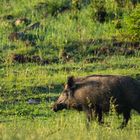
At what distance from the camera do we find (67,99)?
1363 cm

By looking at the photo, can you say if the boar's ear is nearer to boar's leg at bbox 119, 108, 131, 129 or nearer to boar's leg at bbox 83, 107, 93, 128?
boar's leg at bbox 83, 107, 93, 128

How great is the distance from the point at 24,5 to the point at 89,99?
11084mm

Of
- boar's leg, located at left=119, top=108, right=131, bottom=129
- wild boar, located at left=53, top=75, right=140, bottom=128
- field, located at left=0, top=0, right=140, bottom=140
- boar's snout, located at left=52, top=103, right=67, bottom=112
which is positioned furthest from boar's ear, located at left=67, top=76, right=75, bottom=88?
boar's leg, located at left=119, top=108, right=131, bottom=129

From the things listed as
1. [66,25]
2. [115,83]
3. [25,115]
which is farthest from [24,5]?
[115,83]

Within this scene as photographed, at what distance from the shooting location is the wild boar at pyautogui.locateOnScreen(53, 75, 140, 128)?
12.7 meters

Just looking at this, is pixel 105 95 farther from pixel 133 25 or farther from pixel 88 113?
pixel 133 25

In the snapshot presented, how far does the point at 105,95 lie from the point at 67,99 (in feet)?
3.29

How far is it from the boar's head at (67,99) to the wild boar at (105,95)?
2cm

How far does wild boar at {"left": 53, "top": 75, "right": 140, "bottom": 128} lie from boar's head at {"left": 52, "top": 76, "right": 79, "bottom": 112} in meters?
0.02

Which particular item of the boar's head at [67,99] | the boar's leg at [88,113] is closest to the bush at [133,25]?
the boar's head at [67,99]

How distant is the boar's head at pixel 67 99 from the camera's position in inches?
533

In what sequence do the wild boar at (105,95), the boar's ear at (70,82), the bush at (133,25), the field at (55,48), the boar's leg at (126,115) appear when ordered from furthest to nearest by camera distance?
the bush at (133,25)
the field at (55,48)
the boar's ear at (70,82)
the boar's leg at (126,115)
the wild boar at (105,95)

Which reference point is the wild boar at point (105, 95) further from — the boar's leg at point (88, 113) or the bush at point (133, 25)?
the bush at point (133, 25)

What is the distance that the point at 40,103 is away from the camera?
604 inches
